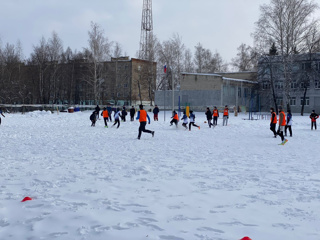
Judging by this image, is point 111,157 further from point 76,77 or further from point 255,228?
point 76,77

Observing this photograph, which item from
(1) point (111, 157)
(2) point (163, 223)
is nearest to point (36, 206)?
(2) point (163, 223)

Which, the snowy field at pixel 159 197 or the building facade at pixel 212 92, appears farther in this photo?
the building facade at pixel 212 92

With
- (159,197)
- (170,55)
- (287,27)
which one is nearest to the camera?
(159,197)

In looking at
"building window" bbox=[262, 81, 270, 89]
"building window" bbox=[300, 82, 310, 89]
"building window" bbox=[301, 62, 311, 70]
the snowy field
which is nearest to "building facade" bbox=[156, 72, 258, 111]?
"building window" bbox=[262, 81, 270, 89]

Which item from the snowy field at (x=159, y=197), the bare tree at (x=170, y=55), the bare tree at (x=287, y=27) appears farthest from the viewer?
the bare tree at (x=170, y=55)

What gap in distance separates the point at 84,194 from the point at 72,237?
1.80 m

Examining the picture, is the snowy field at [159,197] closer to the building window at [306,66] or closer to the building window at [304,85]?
the building window at [306,66]

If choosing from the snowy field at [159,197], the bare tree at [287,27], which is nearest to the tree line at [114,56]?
the bare tree at [287,27]

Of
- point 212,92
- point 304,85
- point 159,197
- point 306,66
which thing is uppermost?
point 306,66

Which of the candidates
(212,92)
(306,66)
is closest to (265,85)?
(306,66)

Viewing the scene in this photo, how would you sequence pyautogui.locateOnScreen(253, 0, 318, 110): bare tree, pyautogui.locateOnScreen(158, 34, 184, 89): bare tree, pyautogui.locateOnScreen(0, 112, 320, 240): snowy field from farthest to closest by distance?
pyautogui.locateOnScreen(158, 34, 184, 89): bare tree < pyautogui.locateOnScreen(253, 0, 318, 110): bare tree < pyautogui.locateOnScreen(0, 112, 320, 240): snowy field

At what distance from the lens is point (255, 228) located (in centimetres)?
408

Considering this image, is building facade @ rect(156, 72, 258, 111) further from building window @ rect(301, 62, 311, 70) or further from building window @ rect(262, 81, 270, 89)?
building window @ rect(301, 62, 311, 70)

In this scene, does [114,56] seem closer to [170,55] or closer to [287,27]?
[170,55]
